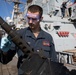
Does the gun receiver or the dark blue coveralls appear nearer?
the gun receiver

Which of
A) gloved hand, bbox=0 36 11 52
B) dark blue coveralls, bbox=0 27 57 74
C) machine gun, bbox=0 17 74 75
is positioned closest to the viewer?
machine gun, bbox=0 17 74 75

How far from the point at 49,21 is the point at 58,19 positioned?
35.5 inches

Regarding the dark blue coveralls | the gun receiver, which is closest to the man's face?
the dark blue coveralls

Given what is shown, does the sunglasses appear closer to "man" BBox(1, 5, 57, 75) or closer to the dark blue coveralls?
"man" BBox(1, 5, 57, 75)

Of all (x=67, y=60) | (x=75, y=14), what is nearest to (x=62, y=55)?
(x=67, y=60)

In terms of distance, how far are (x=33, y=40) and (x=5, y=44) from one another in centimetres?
37

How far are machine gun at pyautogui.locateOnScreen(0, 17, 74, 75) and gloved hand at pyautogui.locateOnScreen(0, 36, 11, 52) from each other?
181 mm

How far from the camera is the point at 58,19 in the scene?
42.4 ft

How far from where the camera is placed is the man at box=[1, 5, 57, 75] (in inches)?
89.2

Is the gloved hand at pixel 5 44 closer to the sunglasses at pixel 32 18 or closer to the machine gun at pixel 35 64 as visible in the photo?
the machine gun at pixel 35 64

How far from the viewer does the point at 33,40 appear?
241 centimetres

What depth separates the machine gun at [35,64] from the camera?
6.29 feet

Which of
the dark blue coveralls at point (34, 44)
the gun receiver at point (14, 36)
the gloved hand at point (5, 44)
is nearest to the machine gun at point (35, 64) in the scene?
the gun receiver at point (14, 36)

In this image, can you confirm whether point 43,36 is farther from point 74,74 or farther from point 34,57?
point 74,74
